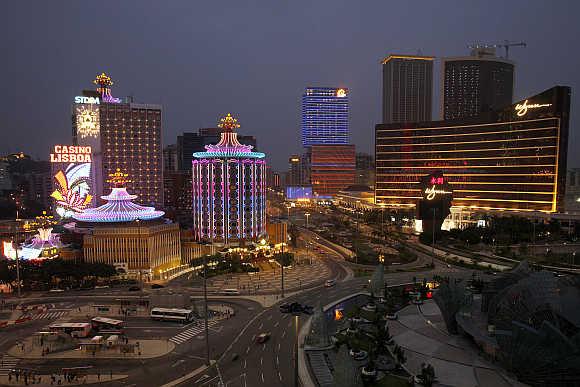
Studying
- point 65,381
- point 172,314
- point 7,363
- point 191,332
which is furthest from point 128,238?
point 65,381

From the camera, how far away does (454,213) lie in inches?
5851

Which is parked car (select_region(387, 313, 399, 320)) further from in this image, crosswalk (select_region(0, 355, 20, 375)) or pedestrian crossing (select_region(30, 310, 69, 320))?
pedestrian crossing (select_region(30, 310, 69, 320))

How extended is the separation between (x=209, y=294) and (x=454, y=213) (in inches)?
4297

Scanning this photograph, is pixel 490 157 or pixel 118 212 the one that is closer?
pixel 118 212

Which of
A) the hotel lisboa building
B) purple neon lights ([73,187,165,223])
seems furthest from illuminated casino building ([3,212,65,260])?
the hotel lisboa building

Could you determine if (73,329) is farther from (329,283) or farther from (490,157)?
(490,157)

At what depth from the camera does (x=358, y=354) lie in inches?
1686

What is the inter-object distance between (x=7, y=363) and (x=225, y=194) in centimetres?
6705

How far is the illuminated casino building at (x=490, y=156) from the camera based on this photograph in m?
125

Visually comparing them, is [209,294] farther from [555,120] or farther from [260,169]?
[555,120]

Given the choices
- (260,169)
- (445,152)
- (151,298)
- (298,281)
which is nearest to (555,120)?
(445,152)

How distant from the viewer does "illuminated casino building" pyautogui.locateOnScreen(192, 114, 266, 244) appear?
349 feet

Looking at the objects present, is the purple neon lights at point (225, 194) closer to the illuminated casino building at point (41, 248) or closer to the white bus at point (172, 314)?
the illuminated casino building at point (41, 248)

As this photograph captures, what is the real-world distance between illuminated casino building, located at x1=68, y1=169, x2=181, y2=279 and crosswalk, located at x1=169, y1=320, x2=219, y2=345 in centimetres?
2751
